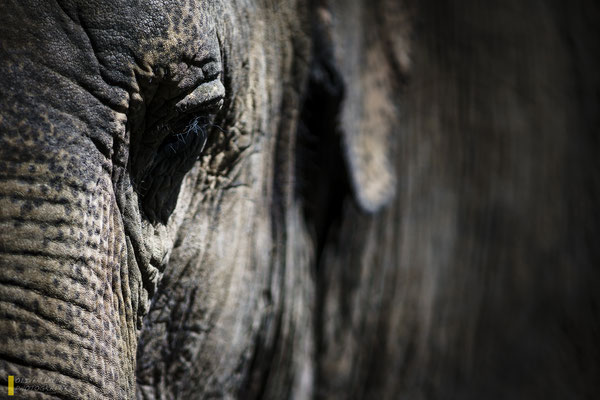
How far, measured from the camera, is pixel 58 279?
877mm

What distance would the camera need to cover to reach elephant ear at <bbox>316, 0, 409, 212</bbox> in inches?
64.7

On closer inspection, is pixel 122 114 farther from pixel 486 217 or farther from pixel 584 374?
pixel 584 374

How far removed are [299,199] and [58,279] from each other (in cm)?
92

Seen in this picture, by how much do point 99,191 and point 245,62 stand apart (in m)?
0.48

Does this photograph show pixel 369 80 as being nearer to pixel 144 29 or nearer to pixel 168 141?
pixel 168 141

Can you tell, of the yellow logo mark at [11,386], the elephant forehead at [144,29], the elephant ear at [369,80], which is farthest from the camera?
the elephant ear at [369,80]

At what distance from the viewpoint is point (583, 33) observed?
2900 mm

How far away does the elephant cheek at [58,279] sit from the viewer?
0.84 metres

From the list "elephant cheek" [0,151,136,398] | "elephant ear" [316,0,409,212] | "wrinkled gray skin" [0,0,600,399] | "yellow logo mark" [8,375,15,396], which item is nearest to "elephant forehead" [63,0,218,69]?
"wrinkled gray skin" [0,0,600,399]

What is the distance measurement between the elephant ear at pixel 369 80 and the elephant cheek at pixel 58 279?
31.6 inches

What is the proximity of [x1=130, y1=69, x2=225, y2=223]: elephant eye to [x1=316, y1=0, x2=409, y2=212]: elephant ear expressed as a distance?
19.1 inches

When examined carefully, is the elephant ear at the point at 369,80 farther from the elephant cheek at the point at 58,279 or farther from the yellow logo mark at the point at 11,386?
the yellow logo mark at the point at 11,386

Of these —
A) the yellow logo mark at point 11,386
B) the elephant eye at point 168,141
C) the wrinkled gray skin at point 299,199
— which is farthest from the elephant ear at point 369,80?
the yellow logo mark at point 11,386

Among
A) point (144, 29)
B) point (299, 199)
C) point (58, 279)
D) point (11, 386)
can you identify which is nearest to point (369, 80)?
point (299, 199)
